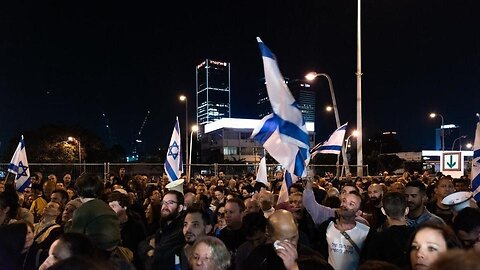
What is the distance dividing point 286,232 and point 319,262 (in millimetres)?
546

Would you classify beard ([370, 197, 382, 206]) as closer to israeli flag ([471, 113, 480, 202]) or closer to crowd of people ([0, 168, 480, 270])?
crowd of people ([0, 168, 480, 270])

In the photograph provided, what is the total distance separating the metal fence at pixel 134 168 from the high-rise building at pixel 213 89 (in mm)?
123469

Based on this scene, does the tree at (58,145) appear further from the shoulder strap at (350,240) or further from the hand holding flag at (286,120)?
the shoulder strap at (350,240)

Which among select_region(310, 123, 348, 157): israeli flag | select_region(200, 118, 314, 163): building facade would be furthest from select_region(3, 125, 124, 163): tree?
select_region(200, 118, 314, 163): building facade

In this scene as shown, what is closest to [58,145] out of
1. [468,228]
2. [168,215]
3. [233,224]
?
[168,215]

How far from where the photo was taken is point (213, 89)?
160 meters

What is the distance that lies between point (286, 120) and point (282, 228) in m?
2.37

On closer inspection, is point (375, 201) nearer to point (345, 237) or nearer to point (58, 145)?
point (345, 237)

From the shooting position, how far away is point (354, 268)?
4.86 m

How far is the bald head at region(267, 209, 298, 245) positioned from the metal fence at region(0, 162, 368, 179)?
8904 mm

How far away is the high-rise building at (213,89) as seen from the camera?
15288 cm

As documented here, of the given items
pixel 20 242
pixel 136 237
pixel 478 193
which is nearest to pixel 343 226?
pixel 136 237

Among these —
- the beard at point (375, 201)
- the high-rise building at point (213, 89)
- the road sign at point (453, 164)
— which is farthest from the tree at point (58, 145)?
the high-rise building at point (213, 89)

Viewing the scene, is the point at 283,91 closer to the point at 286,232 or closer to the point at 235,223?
the point at 235,223
